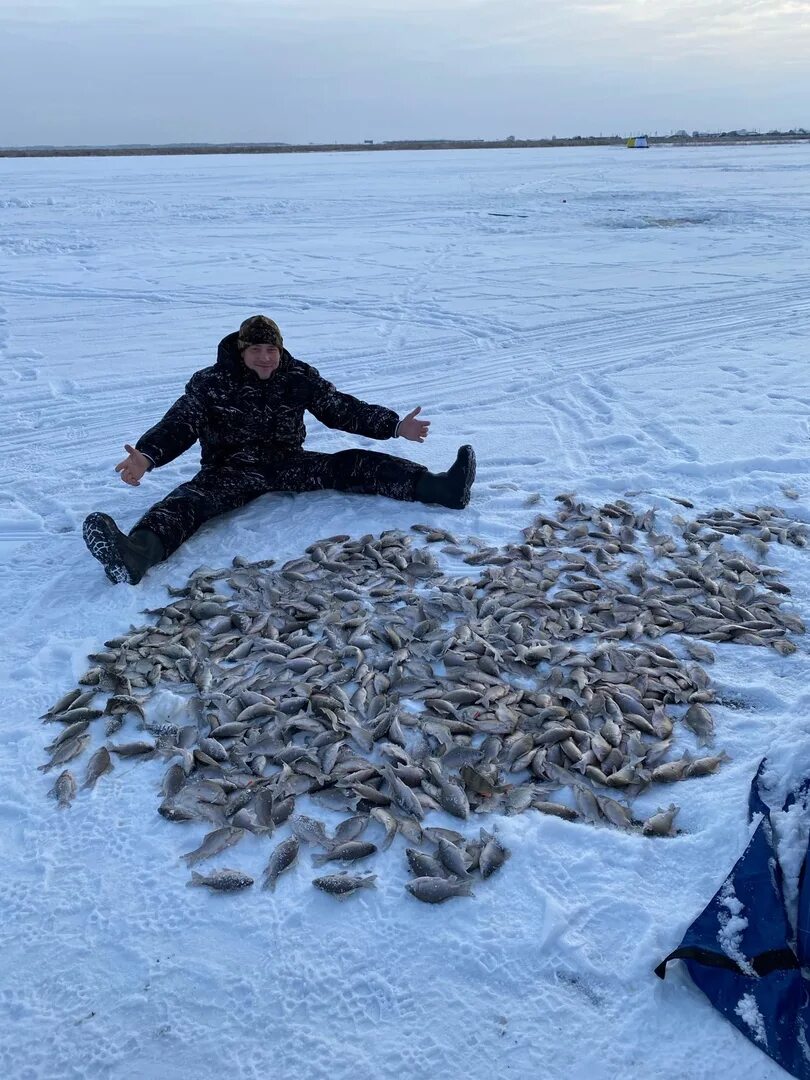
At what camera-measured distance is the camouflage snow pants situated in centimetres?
513

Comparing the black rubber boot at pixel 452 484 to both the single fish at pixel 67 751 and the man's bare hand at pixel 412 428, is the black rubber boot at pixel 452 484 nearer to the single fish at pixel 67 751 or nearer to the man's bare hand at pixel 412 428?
the man's bare hand at pixel 412 428

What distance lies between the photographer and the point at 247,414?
16.8 ft

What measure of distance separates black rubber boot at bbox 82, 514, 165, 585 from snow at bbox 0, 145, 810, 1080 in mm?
110

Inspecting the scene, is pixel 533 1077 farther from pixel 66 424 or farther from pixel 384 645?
pixel 66 424

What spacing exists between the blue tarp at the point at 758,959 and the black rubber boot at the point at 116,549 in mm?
3165

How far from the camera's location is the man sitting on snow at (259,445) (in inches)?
190

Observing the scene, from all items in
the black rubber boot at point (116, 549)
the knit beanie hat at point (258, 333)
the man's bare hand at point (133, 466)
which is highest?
the knit beanie hat at point (258, 333)

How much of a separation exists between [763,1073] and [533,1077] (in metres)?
0.59

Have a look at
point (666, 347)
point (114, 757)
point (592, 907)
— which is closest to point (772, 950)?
point (592, 907)

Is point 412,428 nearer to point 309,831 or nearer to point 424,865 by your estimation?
point 309,831

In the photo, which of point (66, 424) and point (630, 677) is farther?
point (66, 424)

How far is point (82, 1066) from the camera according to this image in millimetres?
2191

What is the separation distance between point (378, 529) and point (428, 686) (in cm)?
174

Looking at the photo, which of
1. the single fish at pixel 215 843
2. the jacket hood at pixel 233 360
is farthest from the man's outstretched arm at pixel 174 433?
the single fish at pixel 215 843
